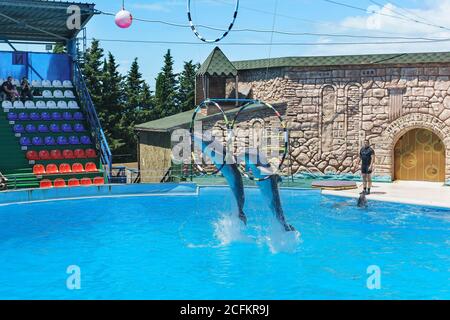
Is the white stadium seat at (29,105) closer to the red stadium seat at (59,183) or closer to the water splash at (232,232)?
the red stadium seat at (59,183)

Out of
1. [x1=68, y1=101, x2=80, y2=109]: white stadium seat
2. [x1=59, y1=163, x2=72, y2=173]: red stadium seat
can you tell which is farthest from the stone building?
[x1=68, y1=101, x2=80, y2=109]: white stadium seat

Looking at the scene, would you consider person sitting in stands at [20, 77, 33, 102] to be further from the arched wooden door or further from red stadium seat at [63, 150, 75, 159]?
the arched wooden door

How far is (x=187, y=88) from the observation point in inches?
1652

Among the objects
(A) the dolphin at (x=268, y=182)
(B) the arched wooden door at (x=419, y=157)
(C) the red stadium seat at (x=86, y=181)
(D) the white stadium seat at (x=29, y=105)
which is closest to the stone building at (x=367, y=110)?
(B) the arched wooden door at (x=419, y=157)

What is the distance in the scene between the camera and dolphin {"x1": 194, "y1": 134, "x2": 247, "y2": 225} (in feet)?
39.5

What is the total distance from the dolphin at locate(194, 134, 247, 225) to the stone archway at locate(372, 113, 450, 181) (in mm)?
9706

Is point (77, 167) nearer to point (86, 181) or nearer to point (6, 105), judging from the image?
point (86, 181)

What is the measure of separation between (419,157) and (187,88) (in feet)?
76.8

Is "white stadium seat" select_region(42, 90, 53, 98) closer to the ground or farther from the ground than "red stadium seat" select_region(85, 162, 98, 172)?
farther from the ground

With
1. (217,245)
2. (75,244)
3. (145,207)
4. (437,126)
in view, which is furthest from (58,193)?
(437,126)

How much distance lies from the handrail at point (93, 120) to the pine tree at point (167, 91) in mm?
14074

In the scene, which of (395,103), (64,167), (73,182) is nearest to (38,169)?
(64,167)

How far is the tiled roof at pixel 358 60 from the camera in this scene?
20344 millimetres
